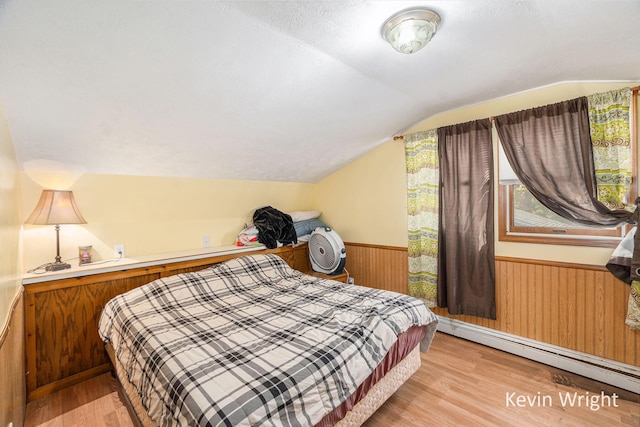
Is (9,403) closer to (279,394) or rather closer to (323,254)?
(279,394)

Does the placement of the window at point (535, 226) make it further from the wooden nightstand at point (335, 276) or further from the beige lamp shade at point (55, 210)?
the beige lamp shade at point (55, 210)

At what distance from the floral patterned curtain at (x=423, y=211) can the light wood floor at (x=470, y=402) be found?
781 mm

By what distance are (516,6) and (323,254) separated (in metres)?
2.57

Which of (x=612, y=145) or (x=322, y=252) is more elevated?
(x=612, y=145)

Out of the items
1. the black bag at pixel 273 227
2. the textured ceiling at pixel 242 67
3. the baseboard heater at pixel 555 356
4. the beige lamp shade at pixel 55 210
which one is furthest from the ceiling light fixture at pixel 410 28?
the baseboard heater at pixel 555 356

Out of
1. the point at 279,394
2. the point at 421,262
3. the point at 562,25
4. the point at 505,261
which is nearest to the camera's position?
the point at 279,394

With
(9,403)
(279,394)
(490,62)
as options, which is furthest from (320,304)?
(490,62)

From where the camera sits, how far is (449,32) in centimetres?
145

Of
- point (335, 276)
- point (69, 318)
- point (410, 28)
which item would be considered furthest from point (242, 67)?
point (335, 276)

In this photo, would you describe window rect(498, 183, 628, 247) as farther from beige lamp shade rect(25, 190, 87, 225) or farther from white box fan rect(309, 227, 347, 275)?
beige lamp shade rect(25, 190, 87, 225)

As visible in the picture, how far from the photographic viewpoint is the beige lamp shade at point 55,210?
1952 millimetres

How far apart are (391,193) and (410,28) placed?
203 cm

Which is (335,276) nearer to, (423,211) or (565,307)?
(423,211)

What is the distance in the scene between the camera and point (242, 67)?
5.24 feet
